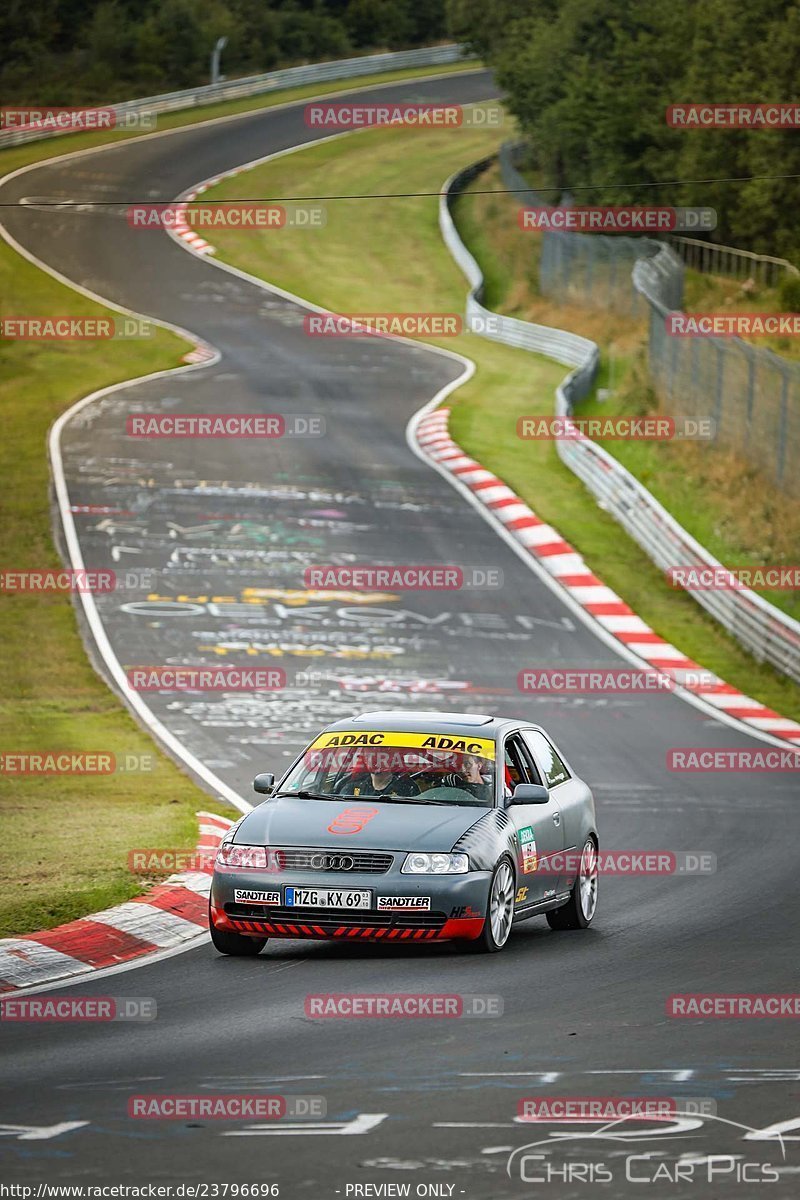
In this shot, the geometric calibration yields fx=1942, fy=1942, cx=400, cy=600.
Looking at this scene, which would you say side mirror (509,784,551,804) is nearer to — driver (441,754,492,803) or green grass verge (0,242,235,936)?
driver (441,754,492,803)

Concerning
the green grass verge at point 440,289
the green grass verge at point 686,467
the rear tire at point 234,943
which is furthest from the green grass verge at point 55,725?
the green grass verge at point 686,467

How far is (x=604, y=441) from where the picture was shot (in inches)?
1502

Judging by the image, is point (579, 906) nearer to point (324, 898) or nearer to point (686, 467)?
point (324, 898)

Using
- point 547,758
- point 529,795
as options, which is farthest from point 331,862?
point 547,758

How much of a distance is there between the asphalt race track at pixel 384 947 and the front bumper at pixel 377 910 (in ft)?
0.67

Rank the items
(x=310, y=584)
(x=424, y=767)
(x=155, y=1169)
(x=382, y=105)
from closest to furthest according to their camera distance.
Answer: (x=155, y=1169)
(x=424, y=767)
(x=310, y=584)
(x=382, y=105)

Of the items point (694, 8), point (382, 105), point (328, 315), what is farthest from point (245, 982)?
point (382, 105)

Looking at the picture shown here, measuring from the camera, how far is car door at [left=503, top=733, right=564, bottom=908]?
11734 millimetres

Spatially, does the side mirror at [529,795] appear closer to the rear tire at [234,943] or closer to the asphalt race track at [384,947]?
the asphalt race track at [384,947]

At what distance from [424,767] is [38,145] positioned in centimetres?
6522

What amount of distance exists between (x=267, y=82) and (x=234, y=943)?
79671 mm

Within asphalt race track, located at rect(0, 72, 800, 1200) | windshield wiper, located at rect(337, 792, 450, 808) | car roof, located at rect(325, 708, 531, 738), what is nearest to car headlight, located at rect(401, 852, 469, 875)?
asphalt race track, located at rect(0, 72, 800, 1200)

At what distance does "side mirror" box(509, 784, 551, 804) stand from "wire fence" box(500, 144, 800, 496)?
54.3 feet

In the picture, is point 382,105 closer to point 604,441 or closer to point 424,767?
point 604,441
